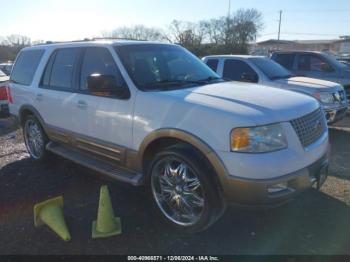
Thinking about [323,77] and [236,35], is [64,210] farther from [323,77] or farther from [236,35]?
[236,35]

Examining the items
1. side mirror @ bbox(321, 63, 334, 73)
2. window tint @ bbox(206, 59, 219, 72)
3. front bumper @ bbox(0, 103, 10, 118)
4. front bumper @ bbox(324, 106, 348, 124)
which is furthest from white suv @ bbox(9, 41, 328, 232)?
side mirror @ bbox(321, 63, 334, 73)

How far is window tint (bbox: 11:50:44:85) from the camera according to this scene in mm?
5865

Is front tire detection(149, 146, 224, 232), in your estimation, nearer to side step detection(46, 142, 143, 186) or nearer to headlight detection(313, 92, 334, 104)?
side step detection(46, 142, 143, 186)

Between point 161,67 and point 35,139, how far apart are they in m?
3.05

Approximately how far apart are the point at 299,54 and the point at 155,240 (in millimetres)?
8695

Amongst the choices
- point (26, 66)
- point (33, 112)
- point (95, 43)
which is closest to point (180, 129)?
point (95, 43)

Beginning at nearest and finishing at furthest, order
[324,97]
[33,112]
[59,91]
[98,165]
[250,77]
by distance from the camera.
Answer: [98,165] → [59,91] → [33,112] → [324,97] → [250,77]

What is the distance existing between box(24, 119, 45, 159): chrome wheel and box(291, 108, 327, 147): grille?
14.0ft

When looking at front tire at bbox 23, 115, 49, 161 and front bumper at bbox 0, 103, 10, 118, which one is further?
front bumper at bbox 0, 103, 10, 118

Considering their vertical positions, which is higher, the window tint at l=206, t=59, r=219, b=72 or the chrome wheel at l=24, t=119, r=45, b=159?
the window tint at l=206, t=59, r=219, b=72

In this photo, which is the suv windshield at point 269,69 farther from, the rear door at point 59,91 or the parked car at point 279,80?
the rear door at point 59,91

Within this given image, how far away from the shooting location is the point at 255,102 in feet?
11.2

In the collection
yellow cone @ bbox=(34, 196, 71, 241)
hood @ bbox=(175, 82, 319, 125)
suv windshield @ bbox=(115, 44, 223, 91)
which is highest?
suv windshield @ bbox=(115, 44, 223, 91)

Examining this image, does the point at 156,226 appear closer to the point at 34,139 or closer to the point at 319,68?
the point at 34,139
